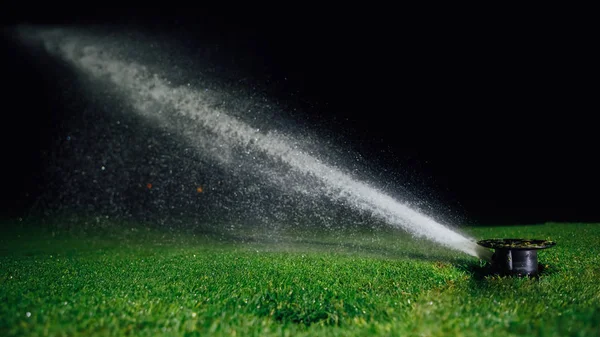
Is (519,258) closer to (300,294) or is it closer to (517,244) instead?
(517,244)

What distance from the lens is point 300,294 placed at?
19.8 ft

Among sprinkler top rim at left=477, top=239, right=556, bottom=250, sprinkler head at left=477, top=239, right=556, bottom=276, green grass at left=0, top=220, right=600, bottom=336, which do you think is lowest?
green grass at left=0, top=220, right=600, bottom=336

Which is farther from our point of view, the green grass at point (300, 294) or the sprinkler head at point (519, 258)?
the sprinkler head at point (519, 258)

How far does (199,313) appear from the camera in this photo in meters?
4.91

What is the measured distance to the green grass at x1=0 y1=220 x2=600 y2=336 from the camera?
4223mm

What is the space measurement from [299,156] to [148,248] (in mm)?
6480

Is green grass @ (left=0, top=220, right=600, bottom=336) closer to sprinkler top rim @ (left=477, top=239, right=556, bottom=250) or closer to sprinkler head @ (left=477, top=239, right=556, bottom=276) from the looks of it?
sprinkler head @ (left=477, top=239, right=556, bottom=276)

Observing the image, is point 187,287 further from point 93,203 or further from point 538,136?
point 93,203

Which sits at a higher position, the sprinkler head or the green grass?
the sprinkler head

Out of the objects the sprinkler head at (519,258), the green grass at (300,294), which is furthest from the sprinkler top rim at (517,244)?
the green grass at (300,294)

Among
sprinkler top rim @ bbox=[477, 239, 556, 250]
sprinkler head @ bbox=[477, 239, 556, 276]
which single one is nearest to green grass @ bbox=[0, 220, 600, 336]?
sprinkler head @ bbox=[477, 239, 556, 276]

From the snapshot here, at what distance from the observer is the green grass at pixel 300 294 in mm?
4223

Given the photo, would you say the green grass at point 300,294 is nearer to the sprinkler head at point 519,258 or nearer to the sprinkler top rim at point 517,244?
the sprinkler head at point 519,258

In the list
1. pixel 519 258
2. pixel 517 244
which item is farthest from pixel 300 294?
pixel 517 244
